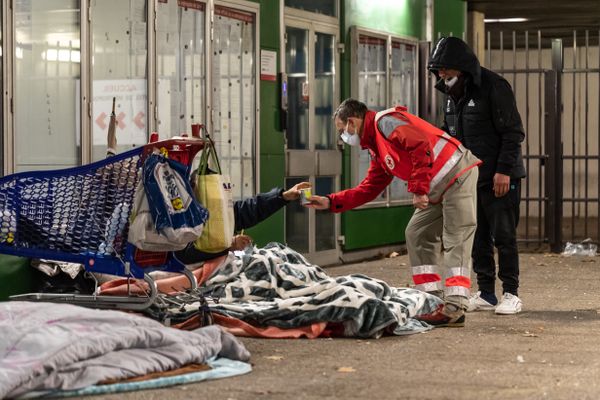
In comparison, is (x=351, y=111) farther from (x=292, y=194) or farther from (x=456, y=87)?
(x=456, y=87)

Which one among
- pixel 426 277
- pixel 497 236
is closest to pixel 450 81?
pixel 497 236

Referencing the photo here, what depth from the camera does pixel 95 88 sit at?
8.50 metres

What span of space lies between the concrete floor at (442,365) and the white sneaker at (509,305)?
0.07m

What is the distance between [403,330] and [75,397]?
249 cm

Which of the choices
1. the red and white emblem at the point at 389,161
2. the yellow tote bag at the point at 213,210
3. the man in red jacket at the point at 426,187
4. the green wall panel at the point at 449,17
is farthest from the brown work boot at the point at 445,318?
the green wall panel at the point at 449,17

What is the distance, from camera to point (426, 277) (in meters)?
7.70

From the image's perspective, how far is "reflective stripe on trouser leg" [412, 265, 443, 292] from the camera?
303 inches

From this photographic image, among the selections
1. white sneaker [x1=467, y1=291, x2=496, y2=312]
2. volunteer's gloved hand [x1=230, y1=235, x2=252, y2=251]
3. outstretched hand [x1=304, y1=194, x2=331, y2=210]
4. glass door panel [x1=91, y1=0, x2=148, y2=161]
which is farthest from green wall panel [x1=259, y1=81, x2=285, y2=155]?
volunteer's gloved hand [x1=230, y1=235, x2=252, y2=251]

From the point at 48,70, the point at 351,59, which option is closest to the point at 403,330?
the point at 48,70

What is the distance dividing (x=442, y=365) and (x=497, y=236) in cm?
242

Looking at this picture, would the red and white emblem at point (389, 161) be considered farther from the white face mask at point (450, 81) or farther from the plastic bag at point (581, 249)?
the plastic bag at point (581, 249)

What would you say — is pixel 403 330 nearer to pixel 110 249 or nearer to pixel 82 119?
pixel 110 249

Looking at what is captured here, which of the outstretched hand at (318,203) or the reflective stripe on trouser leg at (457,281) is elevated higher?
the outstretched hand at (318,203)

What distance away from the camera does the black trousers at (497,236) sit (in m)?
8.10
